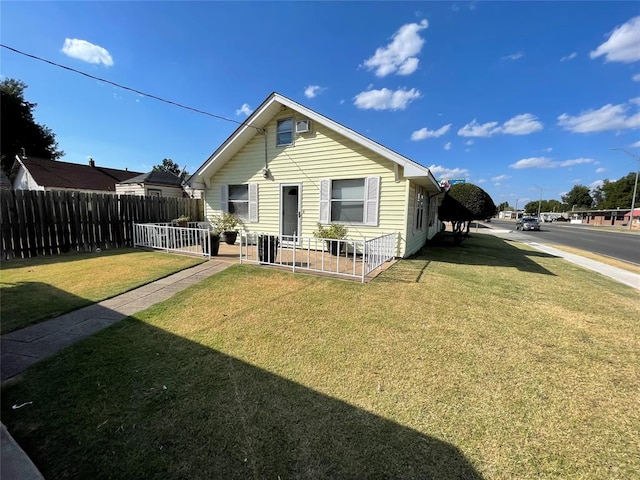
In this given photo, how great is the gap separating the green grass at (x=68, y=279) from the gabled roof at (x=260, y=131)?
4.12 meters

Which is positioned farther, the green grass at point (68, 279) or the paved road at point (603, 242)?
the paved road at point (603, 242)

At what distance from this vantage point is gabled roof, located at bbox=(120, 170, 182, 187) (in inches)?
641

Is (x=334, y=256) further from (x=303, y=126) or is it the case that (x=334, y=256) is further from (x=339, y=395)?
(x=339, y=395)

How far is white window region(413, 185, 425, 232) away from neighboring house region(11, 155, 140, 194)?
21430mm

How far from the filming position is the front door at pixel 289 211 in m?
9.85

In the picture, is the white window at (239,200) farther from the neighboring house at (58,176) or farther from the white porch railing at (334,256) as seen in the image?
the neighboring house at (58,176)

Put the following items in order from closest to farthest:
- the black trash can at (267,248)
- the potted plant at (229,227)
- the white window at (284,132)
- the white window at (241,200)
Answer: the black trash can at (267,248), the white window at (284,132), the white window at (241,200), the potted plant at (229,227)

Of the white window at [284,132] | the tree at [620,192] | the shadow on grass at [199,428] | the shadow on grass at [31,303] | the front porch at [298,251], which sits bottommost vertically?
the shadow on grass at [199,428]

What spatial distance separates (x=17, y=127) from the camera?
83.3ft

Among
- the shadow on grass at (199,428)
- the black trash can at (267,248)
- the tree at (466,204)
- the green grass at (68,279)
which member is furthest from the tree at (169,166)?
the shadow on grass at (199,428)

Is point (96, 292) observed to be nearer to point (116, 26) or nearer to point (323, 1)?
point (116, 26)

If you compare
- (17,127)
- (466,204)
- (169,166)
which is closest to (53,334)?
(466,204)

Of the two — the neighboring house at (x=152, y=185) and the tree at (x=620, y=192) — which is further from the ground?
the tree at (x=620, y=192)

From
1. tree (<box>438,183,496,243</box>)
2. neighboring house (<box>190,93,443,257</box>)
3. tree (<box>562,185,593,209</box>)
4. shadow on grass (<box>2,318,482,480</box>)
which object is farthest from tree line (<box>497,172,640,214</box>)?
shadow on grass (<box>2,318,482,480</box>)
